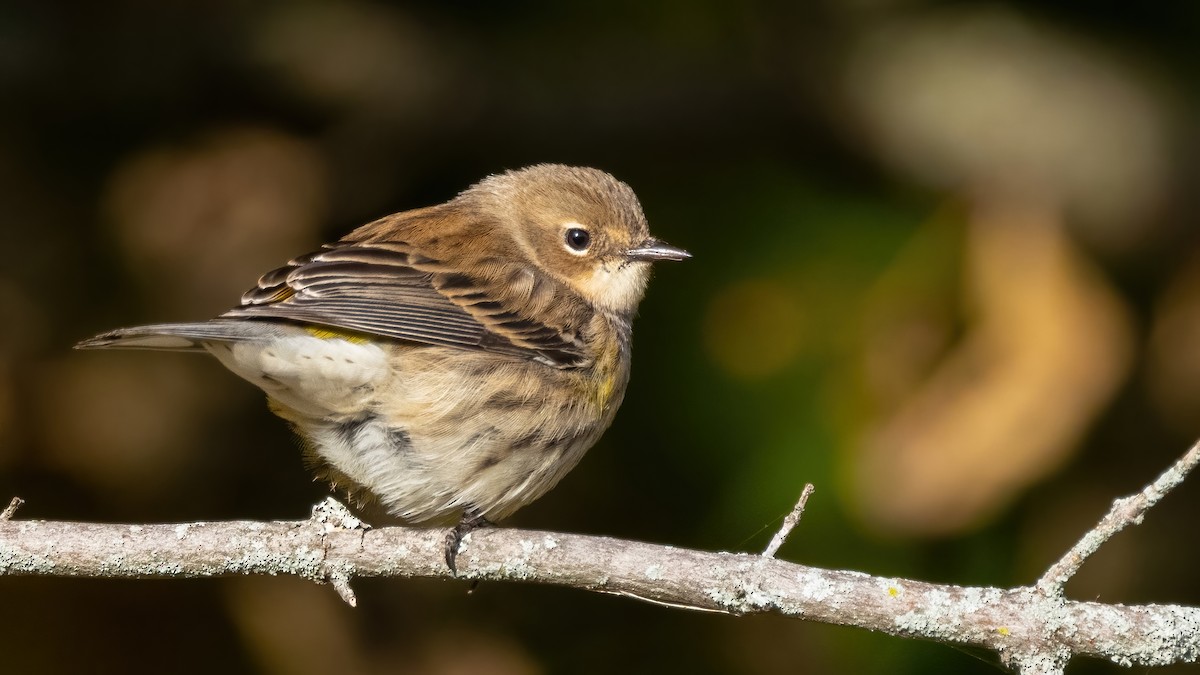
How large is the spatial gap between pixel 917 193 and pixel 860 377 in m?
1.71

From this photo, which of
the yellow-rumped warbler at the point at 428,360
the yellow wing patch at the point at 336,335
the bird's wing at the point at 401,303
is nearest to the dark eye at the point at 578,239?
the yellow-rumped warbler at the point at 428,360

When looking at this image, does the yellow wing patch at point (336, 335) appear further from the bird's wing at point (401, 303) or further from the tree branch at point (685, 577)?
the tree branch at point (685, 577)

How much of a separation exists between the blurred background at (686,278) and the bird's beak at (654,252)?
2.25 feet

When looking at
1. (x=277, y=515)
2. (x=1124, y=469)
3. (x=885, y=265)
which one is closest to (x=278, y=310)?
(x=277, y=515)

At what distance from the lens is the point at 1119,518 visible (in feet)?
11.1

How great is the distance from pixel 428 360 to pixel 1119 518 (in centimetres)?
224

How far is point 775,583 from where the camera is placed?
365 cm

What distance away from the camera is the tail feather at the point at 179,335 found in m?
3.74

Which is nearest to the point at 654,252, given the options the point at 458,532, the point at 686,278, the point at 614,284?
the point at 614,284

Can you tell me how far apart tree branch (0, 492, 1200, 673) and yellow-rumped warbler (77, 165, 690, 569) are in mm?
348

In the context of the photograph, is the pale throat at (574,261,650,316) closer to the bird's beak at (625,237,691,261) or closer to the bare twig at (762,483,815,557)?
the bird's beak at (625,237,691,261)

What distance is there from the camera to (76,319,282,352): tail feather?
3742 millimetres

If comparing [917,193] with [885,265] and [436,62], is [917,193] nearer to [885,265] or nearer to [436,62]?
[885,265]

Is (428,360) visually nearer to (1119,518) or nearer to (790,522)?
(790,522)
